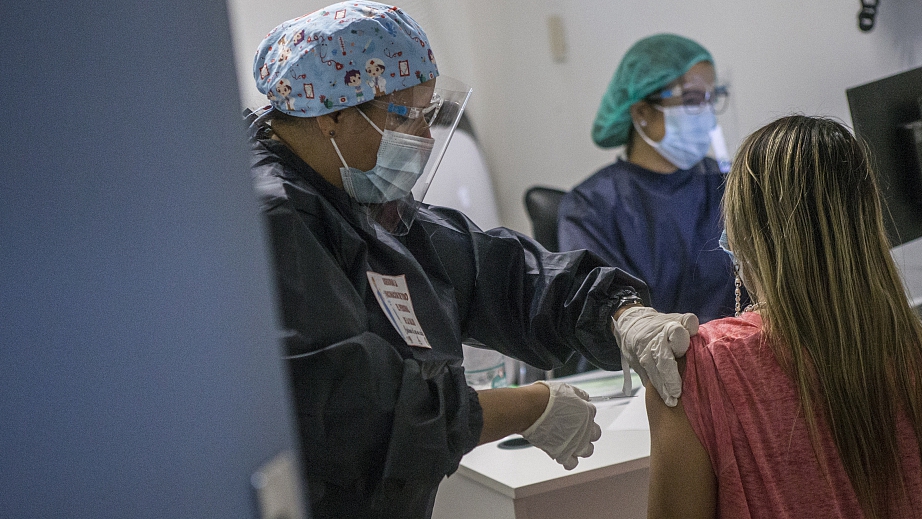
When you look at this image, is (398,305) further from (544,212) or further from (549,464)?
(544,212)

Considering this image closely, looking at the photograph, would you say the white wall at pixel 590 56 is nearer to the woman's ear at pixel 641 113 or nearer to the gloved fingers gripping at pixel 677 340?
the woman's ear at pixel 641 113

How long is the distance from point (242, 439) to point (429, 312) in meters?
0.65

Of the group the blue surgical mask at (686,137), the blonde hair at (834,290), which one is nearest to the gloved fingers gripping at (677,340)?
the blonde hair at (834,290)

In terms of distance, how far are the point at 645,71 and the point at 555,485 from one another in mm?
1530

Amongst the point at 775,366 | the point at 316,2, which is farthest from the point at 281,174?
the point at 316,2

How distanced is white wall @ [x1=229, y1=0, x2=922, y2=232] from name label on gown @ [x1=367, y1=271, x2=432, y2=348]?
1.17 metres

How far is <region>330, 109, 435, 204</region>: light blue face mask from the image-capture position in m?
1.27

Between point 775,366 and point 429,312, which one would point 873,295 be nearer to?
point 775,366

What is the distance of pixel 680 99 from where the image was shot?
2566mm

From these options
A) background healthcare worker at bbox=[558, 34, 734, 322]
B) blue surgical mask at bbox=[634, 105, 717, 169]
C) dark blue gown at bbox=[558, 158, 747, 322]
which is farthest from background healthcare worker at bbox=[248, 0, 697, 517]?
blue surgical mask at bbox=[634, 105, 717, 169]

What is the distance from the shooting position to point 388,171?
A: 1.28 m

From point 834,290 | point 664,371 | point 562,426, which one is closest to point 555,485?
point 562,426

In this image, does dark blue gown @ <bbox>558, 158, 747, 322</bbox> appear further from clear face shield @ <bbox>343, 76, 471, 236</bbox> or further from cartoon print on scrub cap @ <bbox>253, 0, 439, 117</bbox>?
cartoon print on scrub cap @ <bbox>253, 0, 439, 117</bbox>

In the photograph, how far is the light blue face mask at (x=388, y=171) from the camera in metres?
1.27
